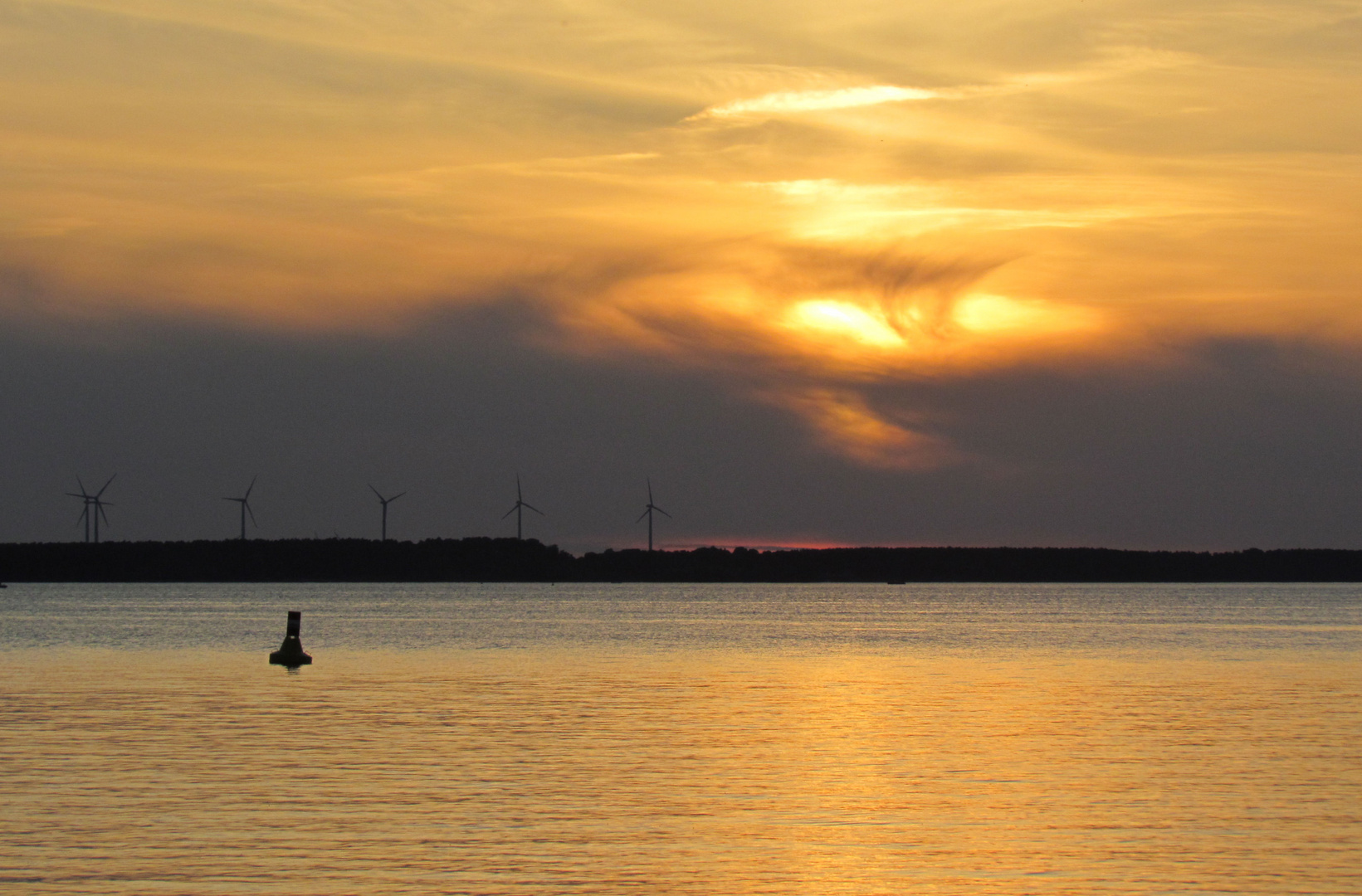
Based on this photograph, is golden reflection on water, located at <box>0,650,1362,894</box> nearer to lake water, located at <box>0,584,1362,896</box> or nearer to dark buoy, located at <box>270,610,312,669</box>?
lake water, located at <box>0,584,1362,896</box>

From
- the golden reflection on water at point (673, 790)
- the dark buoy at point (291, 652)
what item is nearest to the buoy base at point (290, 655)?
the dark buoy at point (291, 652)

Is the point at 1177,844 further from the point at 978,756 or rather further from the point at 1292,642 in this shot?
the point at 1292,642

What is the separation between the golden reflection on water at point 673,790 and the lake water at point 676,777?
0.09 metres

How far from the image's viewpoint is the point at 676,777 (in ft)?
89.5

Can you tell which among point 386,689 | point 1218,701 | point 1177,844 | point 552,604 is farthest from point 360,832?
point 552,604

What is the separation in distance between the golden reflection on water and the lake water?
0.09m

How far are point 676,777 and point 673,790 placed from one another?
1520 millimetres

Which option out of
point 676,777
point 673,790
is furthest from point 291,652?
point 673,790

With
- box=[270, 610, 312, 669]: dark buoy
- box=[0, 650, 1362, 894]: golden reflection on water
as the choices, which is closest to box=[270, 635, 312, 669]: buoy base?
box=[270, 610, 312, 669]: dark buoy

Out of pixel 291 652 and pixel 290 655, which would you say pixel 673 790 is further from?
pixel 291 652

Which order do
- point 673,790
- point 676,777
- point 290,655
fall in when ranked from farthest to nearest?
point 290,655, point 676,777, point 673,790

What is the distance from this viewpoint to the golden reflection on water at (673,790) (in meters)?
19.0

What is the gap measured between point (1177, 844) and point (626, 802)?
A: 8350 mm

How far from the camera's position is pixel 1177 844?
68.6 ft
